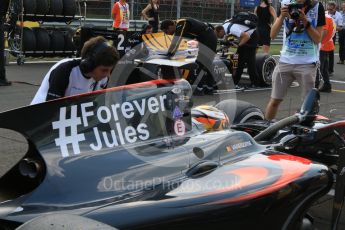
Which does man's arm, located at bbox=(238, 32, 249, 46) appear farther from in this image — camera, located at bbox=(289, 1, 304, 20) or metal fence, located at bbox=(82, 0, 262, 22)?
metal fence, located at bbox=(82, 0, 262, 22)

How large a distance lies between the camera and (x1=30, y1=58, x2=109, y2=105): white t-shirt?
2.49 meters

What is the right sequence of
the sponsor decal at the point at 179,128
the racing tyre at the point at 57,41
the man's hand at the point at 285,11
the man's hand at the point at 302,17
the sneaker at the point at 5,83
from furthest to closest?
1. the racing tyre at the point at 57,41
2. the sneaker at the point at 5,83
3. the man's hand at the point at 285,11
4. the man's hand at the point at 302,17
5. the sponsor decal at the point at 179,128

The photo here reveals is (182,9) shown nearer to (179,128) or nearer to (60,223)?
(179,128)

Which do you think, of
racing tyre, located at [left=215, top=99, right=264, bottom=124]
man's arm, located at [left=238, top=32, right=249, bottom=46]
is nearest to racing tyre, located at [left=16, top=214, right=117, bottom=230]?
racing tyre, located at [left=215, top=99, right=264, bottom=124]

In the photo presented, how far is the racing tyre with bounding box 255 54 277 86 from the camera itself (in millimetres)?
10375

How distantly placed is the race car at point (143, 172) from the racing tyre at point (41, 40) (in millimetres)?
9852

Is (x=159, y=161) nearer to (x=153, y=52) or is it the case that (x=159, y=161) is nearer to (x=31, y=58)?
(x=153, y=52)

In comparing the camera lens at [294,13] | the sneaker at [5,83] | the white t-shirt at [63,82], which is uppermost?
the camera lens at [294,13]

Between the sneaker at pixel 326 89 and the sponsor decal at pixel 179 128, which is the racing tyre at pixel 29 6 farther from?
the sponsor decal at pixel 179 128

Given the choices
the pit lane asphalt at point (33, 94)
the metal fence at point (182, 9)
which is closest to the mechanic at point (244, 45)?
the pit lane asphalt at point (33, 94)

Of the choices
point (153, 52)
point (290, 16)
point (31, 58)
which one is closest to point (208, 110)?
point (290, 16)

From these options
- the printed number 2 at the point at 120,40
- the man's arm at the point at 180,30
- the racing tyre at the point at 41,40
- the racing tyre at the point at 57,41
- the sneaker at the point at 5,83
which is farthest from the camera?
the racing tyre at the point at 57,41

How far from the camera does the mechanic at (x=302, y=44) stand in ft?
16.8

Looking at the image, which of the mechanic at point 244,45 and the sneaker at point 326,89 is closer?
the mechanic at point 244,45
